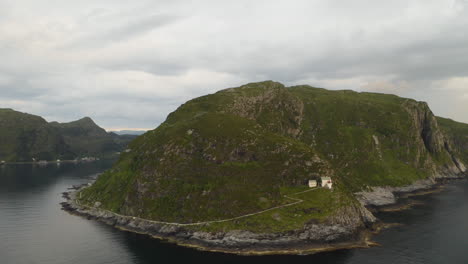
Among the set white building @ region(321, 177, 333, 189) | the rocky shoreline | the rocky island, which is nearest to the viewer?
the rocky shoreline

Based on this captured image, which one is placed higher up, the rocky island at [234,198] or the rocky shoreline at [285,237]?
the rocky island at [234,198]

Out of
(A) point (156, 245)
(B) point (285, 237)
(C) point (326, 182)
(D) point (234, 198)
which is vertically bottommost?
(A) point (156, 245)

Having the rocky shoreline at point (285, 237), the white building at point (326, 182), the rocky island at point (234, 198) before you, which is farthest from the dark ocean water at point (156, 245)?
the white building at point (326, 182)

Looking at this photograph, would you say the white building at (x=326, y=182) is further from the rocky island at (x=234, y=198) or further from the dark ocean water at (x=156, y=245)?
the dark ocean water at (x=156, y=245)

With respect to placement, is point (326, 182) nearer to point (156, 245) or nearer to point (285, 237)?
point (285, 237)

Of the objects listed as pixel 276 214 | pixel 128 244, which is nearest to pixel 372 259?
pixel 276 214

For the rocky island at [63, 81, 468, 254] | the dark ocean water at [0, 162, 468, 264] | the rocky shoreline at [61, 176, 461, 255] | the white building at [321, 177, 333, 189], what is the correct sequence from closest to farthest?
the dark ocean water at [0, 162, 468, 264], the rocky shoreline at [61, 176, 461, 255], the rocky island at [63, 81, 468, 254], the white building at [321, 177, 333, 189]

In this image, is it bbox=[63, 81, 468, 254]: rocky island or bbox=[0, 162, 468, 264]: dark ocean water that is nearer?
bbox=[0, 162, 468, 264]: dark ocean water

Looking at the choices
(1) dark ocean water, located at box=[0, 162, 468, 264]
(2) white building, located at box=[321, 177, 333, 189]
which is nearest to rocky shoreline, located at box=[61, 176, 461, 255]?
(1) dark ocean water, located at box=[0, 162, 468, 264]

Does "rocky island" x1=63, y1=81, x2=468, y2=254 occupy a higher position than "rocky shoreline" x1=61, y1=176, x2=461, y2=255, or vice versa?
"rocky island" x1=63, y1=81, x2=468, y2=254

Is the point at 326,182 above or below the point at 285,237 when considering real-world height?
above

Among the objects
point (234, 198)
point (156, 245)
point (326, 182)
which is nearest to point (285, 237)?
point (234, 198)

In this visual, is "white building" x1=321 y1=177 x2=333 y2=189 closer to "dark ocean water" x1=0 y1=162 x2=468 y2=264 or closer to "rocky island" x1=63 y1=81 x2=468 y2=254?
"rocky island" x1=63 y1=81 x2=468 y2=254
